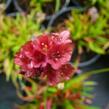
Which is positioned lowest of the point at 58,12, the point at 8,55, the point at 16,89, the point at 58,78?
the point at 16,89

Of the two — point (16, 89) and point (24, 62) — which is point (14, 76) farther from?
point (24, 62)

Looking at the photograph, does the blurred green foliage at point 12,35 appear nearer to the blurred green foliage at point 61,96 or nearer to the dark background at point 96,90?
the dark background at point 96,90

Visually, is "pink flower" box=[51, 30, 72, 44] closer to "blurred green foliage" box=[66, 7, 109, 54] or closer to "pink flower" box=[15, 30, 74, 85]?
"pink flower" box=[15, 30, 74, 85]

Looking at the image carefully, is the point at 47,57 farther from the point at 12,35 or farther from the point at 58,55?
Result: the point at 12,35

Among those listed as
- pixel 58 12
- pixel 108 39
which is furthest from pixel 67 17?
pixel 108 39

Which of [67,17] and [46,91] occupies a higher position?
[67,17]

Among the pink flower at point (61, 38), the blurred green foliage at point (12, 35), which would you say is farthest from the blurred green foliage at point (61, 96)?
the pink flower at point (61, 38)

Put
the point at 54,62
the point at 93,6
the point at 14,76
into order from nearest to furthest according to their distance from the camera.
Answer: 1. the point at 54,62
2. the point at 14,76
3. the point at 93,6

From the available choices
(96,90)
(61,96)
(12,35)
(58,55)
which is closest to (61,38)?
(58,55)

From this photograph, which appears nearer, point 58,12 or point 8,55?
point 8,55
